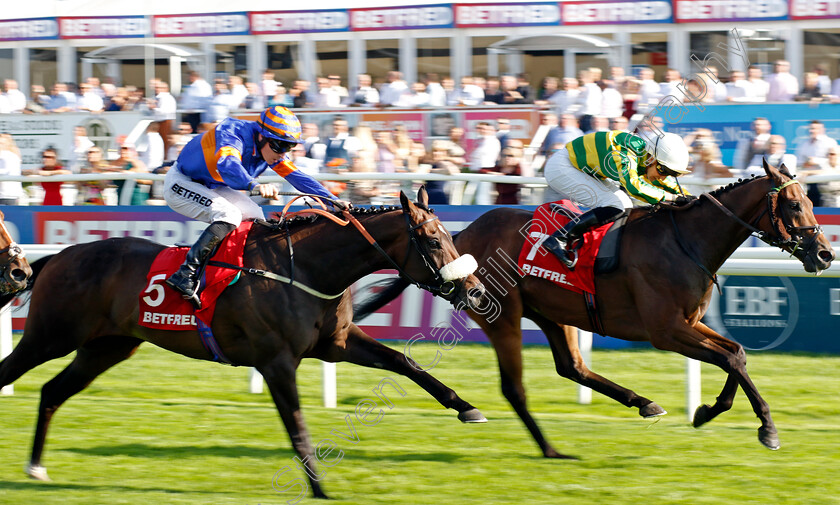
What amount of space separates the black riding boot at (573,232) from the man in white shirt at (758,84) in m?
4.92

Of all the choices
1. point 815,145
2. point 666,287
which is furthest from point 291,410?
point 815,145

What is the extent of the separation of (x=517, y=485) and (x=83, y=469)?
2151 mm

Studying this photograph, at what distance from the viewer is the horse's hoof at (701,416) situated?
18.6 feet

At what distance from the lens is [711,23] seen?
37.5ft

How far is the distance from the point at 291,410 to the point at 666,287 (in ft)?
6.93

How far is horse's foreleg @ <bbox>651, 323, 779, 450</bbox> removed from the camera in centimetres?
518

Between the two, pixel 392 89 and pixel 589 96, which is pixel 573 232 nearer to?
pixel 589 96

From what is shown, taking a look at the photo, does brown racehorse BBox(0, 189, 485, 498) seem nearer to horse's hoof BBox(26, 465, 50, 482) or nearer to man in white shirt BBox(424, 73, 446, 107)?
horse's hoof BBox(26, 465, 50, 482)

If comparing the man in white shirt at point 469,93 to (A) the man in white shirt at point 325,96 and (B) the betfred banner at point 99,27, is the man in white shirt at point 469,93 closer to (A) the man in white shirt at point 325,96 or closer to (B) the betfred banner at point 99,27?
(A) the man in white shirt at point 325,96

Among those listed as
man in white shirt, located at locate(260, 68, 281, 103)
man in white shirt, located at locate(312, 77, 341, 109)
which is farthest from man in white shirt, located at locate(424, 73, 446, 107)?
man in white shirt, located at locate(260, 68, 281, 103)

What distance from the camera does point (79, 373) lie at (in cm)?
535

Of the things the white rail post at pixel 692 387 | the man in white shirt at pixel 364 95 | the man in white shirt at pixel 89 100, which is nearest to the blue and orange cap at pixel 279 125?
the white rail post at pixel 692 387

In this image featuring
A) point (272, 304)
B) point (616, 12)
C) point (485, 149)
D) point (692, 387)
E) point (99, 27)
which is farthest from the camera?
point (99, 27)

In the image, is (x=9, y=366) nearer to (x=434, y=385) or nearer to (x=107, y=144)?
(x=434, y=385)
